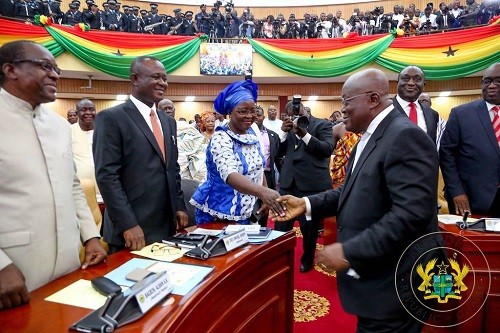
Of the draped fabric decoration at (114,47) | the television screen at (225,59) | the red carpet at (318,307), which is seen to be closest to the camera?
the red carpet at (318,307)

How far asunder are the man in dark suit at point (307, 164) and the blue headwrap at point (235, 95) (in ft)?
3.79

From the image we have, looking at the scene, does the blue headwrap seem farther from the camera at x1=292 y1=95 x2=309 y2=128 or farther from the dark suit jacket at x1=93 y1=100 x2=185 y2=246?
the camera at x1=292 y1=95 x2=309 y2=128

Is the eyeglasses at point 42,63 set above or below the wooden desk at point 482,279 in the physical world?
above

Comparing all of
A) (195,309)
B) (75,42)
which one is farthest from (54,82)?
(75,42)

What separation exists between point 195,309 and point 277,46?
10.5 metres

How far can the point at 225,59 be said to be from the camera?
11.3 m

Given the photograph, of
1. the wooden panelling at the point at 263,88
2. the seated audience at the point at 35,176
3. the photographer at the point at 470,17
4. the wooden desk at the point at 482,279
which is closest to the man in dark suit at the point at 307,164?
the wooden desk at the point at 482,279

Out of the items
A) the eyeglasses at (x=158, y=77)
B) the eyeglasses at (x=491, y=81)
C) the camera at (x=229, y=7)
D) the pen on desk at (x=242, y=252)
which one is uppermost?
the camera at (x=229, y=7)

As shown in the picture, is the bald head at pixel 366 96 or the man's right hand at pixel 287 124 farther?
the man's right hand at pixel 287 124

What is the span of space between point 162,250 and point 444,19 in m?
12.1

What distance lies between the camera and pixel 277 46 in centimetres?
1096

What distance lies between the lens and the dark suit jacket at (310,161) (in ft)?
11.0

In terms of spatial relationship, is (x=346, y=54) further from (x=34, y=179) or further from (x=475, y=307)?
(x=34, y=179)

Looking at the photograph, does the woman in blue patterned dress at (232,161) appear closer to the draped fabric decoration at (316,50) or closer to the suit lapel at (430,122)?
the suit lapel at (430,122)
